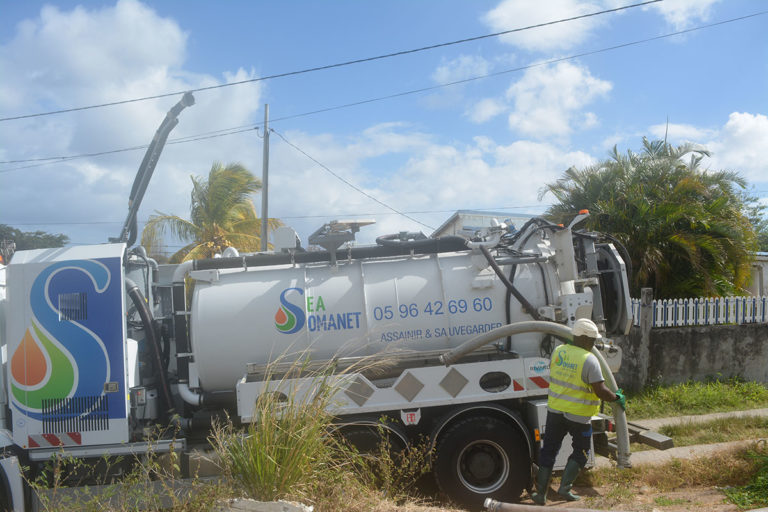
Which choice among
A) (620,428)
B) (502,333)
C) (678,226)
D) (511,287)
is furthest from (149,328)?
(678,226)

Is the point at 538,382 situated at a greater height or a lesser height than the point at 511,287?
lesser

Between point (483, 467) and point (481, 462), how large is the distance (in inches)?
2.0

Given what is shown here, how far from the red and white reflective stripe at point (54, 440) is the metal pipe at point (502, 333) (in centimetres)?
353

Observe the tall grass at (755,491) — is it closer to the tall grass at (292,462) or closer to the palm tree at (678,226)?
the tall grass at (292,462)

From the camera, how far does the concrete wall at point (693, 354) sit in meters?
10.4

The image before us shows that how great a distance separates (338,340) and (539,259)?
2.24 meters

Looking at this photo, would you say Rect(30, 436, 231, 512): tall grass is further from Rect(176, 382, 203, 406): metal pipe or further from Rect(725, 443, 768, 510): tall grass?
Rect(725, 443, 768, 510): tall grass

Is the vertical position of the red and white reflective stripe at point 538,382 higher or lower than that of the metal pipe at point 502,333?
lower

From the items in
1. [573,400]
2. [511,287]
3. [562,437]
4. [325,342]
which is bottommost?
[562,437]

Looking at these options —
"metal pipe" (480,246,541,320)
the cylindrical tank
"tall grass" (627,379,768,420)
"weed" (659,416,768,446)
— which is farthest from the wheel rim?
"tall grass" (627,379,768,420)

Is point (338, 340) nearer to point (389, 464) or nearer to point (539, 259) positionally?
point (389, 464)

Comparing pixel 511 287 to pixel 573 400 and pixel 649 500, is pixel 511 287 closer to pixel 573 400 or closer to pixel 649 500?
pixel 573 400

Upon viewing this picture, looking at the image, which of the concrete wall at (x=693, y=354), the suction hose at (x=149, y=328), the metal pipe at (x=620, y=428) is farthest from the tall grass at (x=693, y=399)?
the suction hose at (x=149, y=328)

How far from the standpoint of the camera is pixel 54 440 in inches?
224
